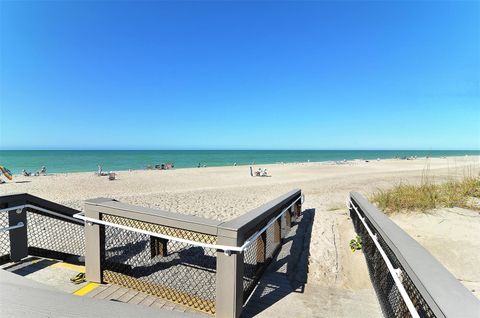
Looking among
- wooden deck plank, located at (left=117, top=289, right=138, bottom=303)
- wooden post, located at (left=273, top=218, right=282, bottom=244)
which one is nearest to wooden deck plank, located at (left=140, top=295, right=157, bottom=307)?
wooden deck plank, located at (left=117, top=289, right=138, bottom=303)

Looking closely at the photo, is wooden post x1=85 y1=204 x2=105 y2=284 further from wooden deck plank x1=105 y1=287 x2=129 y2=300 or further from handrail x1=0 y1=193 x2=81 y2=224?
handrail x1=0 y1=193 x2=81 y2=224

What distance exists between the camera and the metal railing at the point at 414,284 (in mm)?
1563

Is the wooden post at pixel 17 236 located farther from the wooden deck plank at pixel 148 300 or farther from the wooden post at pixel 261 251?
the wooden post at pixel 261 251

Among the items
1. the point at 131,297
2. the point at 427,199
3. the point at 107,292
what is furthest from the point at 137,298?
the point at 427,199

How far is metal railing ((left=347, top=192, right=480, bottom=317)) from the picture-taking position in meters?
1.56

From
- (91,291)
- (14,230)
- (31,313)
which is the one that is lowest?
(91,291)

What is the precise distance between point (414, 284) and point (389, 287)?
50.9 inches

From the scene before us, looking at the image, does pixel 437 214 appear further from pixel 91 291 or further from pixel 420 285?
pixel 91 291

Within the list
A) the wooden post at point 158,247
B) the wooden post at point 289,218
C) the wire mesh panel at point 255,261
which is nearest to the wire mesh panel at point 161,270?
the wooden post at point 158,247

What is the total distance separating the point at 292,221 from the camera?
6.79m

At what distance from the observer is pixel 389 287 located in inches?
120

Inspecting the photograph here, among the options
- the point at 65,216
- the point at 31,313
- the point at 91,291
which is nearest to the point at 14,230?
the point at 65,216

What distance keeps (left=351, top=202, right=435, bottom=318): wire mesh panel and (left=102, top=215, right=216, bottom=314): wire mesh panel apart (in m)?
1.76

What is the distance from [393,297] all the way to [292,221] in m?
3.97
